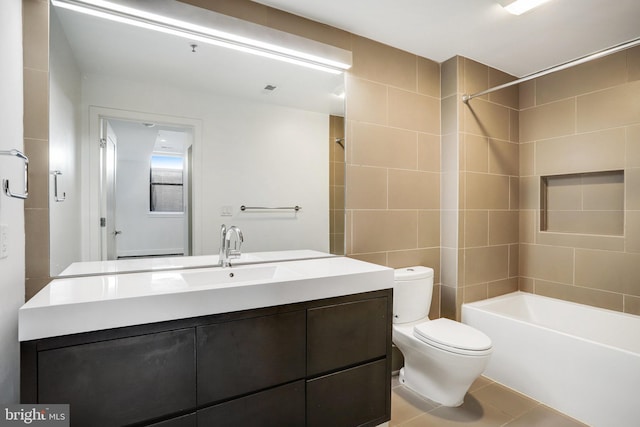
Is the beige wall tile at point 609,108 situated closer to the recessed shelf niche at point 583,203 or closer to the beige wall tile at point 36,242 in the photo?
the recessed shelf niche at point 583,203

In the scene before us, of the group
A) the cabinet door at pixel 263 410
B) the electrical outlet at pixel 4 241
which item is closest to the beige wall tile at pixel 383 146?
the cabinet door at pixel 263 410

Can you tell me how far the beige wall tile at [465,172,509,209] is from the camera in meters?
2.61

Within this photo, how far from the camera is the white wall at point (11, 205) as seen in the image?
1.15m

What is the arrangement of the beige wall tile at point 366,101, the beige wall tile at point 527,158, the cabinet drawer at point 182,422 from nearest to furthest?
the cabinet drawer at point 182,422
the beige wall tile at point 366,101
the beige wall tile at point 527,158

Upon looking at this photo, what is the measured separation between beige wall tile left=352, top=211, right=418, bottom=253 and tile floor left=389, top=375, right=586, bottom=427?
1013 mm

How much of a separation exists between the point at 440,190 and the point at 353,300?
4.82 feet

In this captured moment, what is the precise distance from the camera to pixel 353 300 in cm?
166

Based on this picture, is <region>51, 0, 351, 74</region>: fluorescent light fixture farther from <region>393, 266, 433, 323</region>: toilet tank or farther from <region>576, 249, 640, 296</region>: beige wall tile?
<region>576, 249, 640, 296</region>: beige wall tile

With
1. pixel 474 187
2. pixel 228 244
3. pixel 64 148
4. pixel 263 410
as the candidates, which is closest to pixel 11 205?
pixel 64 148

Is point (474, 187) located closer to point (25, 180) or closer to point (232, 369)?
point (232, 369)

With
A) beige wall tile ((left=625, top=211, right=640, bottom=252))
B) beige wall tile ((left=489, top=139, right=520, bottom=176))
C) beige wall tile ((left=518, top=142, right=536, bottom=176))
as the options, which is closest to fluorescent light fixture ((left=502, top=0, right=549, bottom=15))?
beige wall tile ((left=489, top=139, right=520, bottom=176))

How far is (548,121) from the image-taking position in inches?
109

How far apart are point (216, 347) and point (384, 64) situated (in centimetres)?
215

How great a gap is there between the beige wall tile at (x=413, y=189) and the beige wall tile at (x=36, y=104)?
6.56 feet
